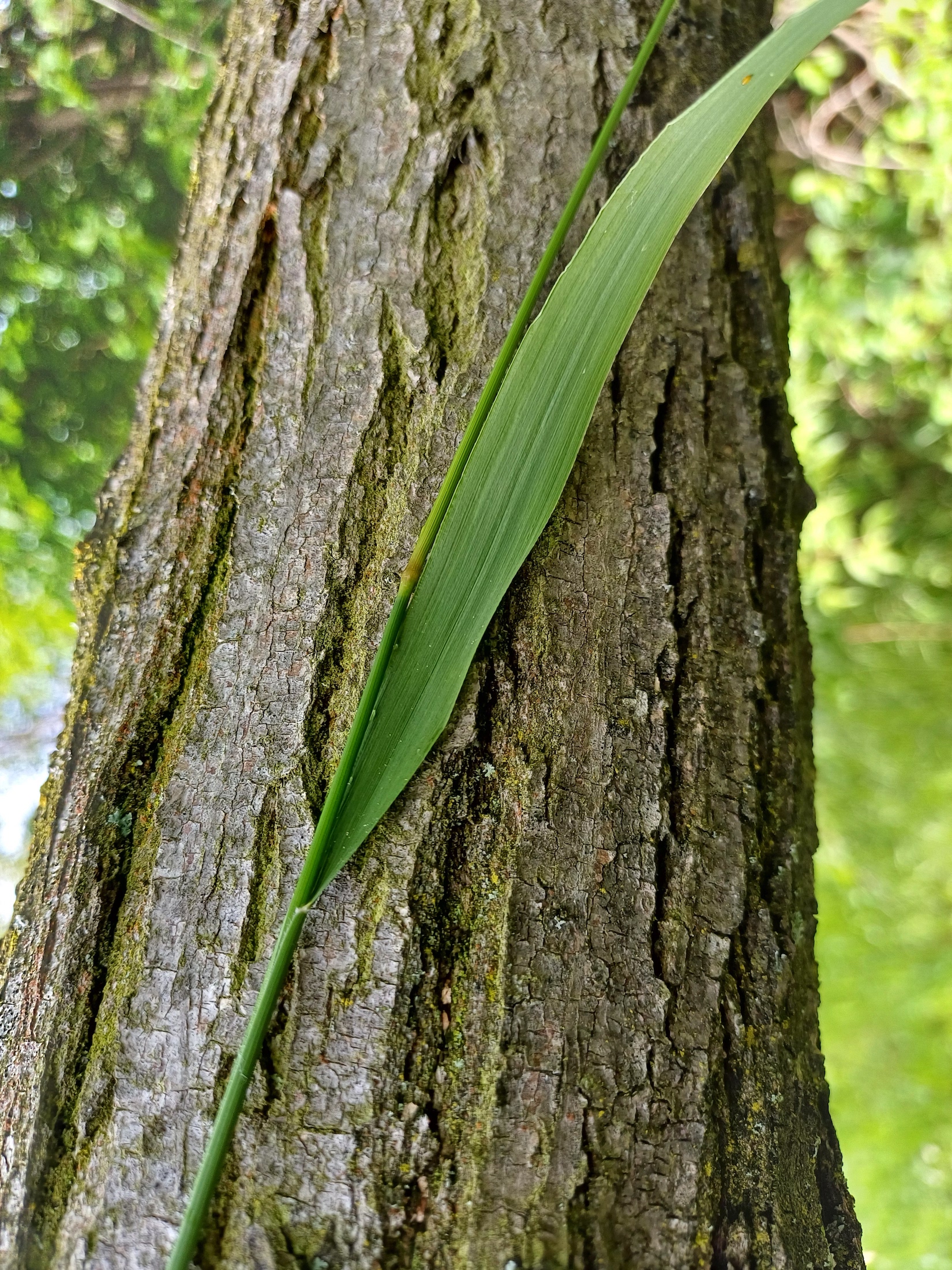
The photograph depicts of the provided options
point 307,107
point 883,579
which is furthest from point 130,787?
point 883,579

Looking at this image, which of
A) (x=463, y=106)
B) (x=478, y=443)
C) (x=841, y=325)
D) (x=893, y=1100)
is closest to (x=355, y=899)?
(x=478, y=443)

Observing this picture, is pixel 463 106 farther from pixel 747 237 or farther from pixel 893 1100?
pixel 893 1100

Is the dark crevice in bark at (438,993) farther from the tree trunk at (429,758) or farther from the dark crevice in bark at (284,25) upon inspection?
the dark crevice in bark at (284,25)

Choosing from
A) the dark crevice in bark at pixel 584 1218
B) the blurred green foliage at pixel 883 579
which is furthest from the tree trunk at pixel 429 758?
the blurred green foliage at pixel 883 579

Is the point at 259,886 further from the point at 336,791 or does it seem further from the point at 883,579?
the point at 883,579

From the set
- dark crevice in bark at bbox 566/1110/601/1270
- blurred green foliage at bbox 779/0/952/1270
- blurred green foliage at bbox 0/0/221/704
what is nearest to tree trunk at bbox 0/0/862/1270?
dark crevice in bark at bbox 566/1110/601/1270

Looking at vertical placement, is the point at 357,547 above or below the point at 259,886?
above

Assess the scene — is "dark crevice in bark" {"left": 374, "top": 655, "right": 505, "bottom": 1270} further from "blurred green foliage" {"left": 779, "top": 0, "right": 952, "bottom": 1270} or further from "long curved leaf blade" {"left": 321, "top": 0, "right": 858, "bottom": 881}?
"blurred green foliage" {"left": 779, "top": 0, "right": 952, "bottom": 1270}
